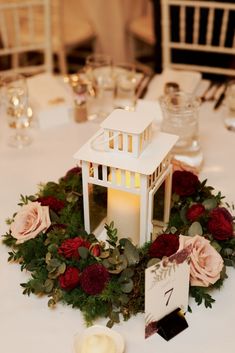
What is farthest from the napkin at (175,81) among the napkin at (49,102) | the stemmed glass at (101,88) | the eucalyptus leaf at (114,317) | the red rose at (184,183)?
the eucalyptus leaf at (114,317)

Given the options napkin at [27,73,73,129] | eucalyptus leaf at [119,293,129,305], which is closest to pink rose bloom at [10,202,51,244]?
eucalyptus leaf at [119,293,129,305]

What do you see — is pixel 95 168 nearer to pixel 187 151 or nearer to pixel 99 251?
pixel 99 251

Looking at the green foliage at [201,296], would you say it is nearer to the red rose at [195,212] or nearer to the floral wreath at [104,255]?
the floral wreath at [104,255]

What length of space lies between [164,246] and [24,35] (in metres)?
2.34

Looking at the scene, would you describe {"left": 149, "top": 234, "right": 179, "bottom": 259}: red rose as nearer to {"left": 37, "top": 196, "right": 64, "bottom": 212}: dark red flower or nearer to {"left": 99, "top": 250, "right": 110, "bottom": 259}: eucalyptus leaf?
{"left": 99, "top": 250, "right": 110, "bottom": 259}: eucalyptus leaf

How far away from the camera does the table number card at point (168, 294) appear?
870mm

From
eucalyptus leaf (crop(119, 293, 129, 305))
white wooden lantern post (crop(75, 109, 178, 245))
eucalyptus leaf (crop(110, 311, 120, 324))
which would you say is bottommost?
eucalyptus leaf (crop(110, 311, 120, 324))

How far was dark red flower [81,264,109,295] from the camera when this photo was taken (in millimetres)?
934

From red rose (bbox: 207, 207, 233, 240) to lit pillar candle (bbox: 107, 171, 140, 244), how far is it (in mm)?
148

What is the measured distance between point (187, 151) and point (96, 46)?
198 cm

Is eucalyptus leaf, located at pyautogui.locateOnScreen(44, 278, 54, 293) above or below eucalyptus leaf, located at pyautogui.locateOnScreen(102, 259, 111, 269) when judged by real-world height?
below

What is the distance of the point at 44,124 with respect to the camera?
1609mm

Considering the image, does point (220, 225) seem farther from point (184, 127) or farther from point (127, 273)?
point (184, 127)

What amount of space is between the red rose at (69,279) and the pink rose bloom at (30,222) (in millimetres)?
116
